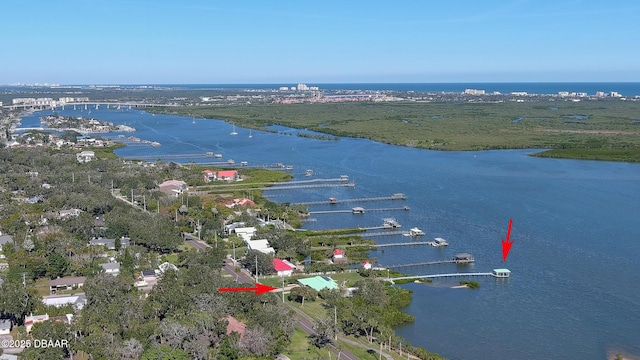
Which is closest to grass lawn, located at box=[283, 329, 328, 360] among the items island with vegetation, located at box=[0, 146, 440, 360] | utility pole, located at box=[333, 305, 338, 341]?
island with vegetation, located at box=[0, 146, 440, 360]

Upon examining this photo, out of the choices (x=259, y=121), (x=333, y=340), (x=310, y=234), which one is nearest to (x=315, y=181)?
(x=310, y=234)

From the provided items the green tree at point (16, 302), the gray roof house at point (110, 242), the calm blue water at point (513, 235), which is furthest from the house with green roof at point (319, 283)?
the green tree at point (16, 302)

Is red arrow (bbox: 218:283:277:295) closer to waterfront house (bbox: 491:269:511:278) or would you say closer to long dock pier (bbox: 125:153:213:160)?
waterfront house (bbox: 491:269:511:278)

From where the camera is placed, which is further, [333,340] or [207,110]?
[207,110]

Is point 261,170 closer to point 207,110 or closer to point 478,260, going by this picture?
point 478,260

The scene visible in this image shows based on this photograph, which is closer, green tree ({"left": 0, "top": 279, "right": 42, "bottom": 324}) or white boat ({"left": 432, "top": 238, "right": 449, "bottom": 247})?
green tree ({"left": 0, "top": 279, "right": 42, "bottom": 324})

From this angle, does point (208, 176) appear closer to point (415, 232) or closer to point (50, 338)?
point (415, 232)
